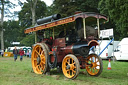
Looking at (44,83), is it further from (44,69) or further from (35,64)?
(35,64)

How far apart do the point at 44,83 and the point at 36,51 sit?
314cm

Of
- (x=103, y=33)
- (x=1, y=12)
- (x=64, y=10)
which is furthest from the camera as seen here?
(x=1, y=12)

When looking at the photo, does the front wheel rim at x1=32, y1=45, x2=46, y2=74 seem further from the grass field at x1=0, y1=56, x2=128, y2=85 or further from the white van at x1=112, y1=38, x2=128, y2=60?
the white van at x1=112, y1=38, x2=128, y2=60

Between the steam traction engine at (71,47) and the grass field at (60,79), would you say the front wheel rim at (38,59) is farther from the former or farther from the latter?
Result: the grass field at (60,79)

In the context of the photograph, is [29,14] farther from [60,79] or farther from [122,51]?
[60,79]

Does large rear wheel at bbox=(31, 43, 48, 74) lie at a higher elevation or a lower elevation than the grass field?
higher

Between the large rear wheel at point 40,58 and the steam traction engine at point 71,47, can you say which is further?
the large rear wheel at point 40,58

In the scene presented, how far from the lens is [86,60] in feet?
28.0

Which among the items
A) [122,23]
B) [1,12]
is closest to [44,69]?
[122,23]

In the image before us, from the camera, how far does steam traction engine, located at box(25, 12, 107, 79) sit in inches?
297

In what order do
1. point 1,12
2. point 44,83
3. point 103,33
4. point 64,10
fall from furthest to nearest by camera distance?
point 1,12 → point 64,10 → point 103,33 → point 44,83

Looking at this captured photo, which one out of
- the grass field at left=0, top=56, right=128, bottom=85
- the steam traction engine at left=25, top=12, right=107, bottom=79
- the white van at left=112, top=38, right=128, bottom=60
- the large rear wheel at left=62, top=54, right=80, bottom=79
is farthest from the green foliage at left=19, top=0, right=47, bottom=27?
the large rear wheel at left=62, top=54, right=80, bottom=79

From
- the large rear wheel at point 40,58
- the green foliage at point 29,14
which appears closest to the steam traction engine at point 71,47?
the large rear wheel at point 40,58

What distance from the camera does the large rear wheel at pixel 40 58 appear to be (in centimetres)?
874
